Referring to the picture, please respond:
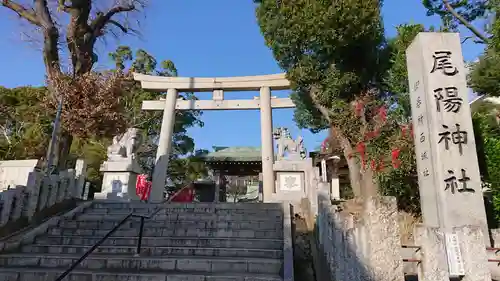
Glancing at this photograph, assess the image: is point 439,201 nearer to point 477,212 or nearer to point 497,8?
point 477,212

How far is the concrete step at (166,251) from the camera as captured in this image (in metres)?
5.06

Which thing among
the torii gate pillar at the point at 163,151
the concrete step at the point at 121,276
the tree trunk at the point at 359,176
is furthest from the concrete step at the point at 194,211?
the torii gate pillar at the point at 163,151

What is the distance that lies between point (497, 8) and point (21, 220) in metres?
12.8

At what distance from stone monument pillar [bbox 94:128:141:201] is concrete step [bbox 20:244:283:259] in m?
3.87

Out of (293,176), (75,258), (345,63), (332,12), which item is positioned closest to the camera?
(75,258)

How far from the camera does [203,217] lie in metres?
6.82

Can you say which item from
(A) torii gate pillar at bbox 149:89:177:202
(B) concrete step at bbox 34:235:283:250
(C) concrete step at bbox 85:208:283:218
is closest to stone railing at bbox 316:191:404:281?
(B) concrete step at bbox 34:235:283:250

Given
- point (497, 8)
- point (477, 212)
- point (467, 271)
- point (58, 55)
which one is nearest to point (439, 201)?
point (477, 212)

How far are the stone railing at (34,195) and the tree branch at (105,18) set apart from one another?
3.99 metres

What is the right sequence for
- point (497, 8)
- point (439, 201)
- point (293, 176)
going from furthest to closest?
point (293, 176)
point (497, 8)
point (439, 201)

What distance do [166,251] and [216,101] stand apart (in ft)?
35.7

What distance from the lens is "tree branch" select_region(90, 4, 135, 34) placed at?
8.88 metres

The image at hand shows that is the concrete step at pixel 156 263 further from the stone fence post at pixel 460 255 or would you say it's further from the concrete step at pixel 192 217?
the stone fence post at pixel 460 255

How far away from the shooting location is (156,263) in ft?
15.4
